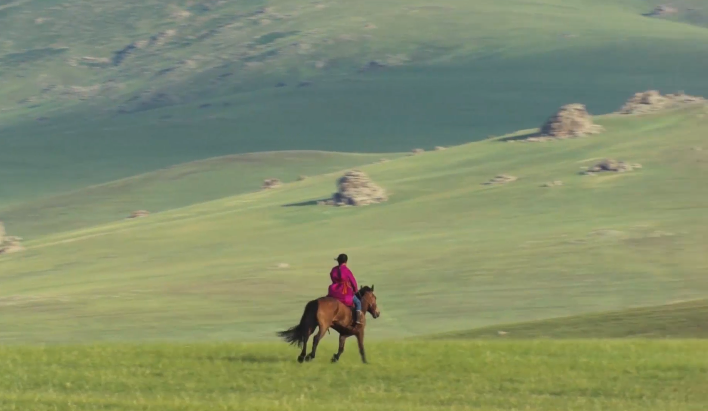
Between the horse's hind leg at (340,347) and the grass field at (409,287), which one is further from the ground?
the horse's hind leg at (340,347)

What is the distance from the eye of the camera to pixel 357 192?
425ft

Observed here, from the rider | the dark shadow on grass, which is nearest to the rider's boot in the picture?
the rider

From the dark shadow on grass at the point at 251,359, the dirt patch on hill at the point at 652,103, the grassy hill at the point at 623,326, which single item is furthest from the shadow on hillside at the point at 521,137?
the dark shadow on grass at the point at 251,359

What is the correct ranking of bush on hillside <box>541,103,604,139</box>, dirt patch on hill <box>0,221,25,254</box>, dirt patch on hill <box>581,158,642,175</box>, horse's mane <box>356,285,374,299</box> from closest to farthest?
horse's mane <box>356,285,374,299</box> → dirt patch on hill <box>581,158,642,175</box> → dirt patch on hill <box>0,221,25,254</box> → bush on hillside <box>541,103,604,139</box>

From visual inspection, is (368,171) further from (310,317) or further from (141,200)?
(310,317)

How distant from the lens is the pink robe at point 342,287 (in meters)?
25.6

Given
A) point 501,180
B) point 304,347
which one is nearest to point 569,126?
point 501,180

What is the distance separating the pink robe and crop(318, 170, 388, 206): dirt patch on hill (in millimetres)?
102656

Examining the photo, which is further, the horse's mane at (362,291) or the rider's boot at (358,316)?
the horse's mane at (362,291)

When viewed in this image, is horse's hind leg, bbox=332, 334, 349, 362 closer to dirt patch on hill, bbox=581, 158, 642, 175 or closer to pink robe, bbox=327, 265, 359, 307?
pink robe, bbox=327, 265, 359, 307

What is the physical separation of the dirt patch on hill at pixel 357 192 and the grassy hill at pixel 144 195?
161 ft

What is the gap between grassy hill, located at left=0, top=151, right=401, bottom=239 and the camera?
176 meters

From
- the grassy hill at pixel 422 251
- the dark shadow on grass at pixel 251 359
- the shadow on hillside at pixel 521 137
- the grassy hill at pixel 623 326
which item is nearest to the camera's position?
the dark shadow on grass at pixel 251 359

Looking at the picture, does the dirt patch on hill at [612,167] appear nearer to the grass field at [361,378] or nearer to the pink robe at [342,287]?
the grass field at [361,378]
